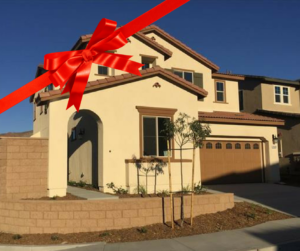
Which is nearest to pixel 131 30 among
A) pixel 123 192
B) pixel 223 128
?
pixel 123 192

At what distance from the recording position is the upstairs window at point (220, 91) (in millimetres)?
19564

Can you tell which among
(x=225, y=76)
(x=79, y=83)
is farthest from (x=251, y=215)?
(x=225, y=76)

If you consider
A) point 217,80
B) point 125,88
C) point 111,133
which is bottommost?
point 111,133

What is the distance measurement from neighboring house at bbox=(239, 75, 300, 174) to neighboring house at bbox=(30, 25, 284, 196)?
5.22m

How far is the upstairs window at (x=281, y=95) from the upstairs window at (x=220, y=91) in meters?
6.83

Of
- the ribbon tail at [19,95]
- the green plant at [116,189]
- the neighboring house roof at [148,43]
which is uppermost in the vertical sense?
the neighboring house roof at [148,43]

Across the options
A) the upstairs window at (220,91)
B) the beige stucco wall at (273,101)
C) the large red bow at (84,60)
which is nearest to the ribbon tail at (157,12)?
the large red bow at (84,60)

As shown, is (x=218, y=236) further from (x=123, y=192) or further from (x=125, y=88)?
(x=125, y=88)

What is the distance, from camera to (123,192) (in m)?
11.9

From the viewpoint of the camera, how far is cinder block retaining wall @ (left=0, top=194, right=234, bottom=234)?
27.7ft

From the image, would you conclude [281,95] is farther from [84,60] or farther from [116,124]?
[84,60]

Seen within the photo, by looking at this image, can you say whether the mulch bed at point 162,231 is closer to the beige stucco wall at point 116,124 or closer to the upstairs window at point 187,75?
the beige stucco wall at point 116,124

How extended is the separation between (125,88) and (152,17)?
10435 mm

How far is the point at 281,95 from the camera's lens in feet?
81.1
